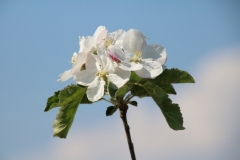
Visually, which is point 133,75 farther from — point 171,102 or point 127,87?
point 171,102

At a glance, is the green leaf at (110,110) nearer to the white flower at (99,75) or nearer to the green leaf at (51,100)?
the white flower at (99,75)

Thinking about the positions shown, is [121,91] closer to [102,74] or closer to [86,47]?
[102,74]

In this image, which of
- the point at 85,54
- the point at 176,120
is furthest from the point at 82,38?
the point at 176,120

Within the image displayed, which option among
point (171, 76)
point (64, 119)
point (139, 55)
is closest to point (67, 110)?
point (64, 119)

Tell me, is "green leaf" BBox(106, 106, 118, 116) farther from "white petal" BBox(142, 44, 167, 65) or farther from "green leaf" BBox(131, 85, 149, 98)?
"white petal" BBox(142, 44, 167, 65)

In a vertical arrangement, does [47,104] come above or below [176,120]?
above

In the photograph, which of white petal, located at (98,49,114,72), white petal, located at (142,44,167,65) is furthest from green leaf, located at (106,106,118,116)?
white petal, located at (142,44,167,65)

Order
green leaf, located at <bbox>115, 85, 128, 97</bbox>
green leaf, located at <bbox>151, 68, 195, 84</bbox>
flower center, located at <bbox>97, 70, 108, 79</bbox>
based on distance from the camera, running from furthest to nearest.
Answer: green leaf, located at <bbox>151, 68, 195, 84</bbox> < flower center, located at <bbox>97, 70, 108, 79</bbox> < green leaf, located at <bbox>115, 85, 128, 97</bbox>
